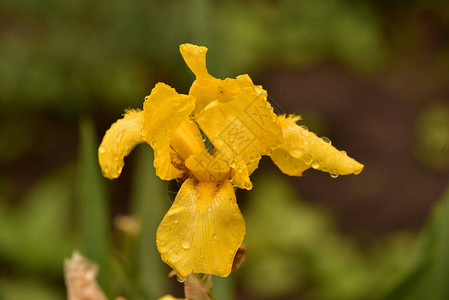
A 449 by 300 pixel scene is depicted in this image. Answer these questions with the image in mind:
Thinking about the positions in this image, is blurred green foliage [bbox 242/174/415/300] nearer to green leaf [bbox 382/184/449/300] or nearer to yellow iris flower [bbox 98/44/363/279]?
green leaf [bbox 382/184/449/300]

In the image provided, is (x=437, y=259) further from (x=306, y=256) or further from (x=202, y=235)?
(x=306, y=256)

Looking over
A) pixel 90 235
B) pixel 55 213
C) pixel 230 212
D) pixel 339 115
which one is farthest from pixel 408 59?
pixel 230 212

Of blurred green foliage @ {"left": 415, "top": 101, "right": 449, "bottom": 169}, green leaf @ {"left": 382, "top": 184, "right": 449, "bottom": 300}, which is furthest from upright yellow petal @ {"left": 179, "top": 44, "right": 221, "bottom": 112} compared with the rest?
blurred green foliage @ {"left": 415, "top": 101, "right": 449, "bottom": 169}

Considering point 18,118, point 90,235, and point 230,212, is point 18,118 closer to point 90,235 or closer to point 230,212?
point 90,235

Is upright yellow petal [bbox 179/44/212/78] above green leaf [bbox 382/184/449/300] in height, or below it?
above

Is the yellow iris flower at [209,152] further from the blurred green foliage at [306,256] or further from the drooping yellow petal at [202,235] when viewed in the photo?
the blurred green foliage at [306,256]

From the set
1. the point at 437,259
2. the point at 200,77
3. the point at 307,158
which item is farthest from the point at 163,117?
the point at 437,259

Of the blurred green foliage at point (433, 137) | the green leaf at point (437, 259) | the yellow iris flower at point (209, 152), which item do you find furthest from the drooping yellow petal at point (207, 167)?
the blurred green foliage at point (433, 137)
